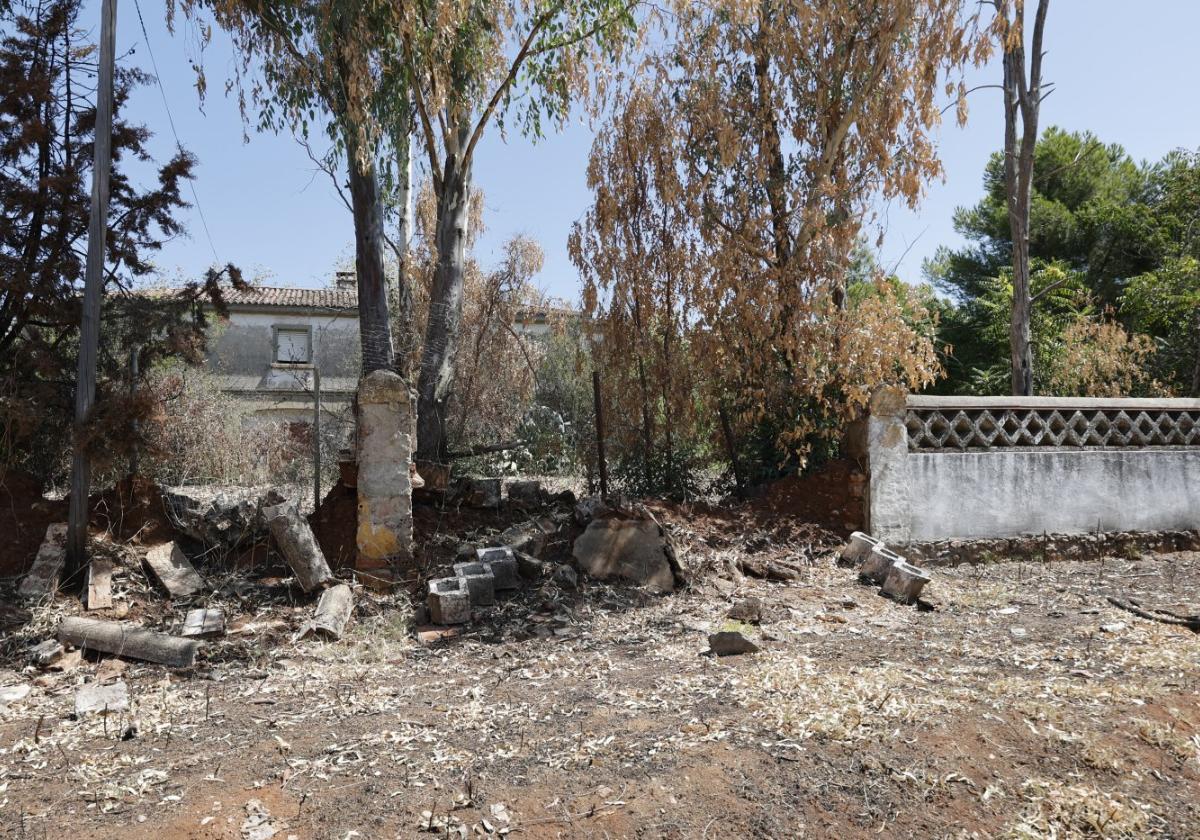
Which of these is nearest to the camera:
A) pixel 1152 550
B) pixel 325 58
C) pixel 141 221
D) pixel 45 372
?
pixel 45 372

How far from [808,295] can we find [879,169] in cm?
149

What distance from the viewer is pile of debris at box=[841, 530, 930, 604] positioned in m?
6.84

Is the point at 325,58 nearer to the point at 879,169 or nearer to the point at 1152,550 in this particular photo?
the point at 879,169

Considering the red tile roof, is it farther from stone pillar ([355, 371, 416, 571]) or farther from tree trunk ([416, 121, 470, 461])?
stone pillar ([355, 371, 416, 571])

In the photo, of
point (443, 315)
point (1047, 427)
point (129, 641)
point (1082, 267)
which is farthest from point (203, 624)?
point (1082, 267)

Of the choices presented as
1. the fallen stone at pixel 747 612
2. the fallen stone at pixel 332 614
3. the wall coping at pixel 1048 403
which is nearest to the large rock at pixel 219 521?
the fallen stone at pixel 332 614

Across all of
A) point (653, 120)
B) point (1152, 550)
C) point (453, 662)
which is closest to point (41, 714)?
point (453, 662)

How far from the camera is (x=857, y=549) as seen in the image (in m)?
7.87

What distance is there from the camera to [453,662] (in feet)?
17.4

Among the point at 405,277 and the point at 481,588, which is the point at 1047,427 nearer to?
the point at 481,588

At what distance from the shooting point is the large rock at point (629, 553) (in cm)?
688

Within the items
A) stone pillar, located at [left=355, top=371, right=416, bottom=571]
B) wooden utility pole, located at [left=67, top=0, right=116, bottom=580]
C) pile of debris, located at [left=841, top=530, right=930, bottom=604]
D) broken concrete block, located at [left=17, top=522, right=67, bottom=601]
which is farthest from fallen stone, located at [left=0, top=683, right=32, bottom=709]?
pile of debris, located at [left=841, top=530, right=930, bottom=604]

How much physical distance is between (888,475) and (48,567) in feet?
23.9

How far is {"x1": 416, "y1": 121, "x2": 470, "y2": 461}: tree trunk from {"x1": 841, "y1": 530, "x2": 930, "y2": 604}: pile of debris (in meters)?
4.28
